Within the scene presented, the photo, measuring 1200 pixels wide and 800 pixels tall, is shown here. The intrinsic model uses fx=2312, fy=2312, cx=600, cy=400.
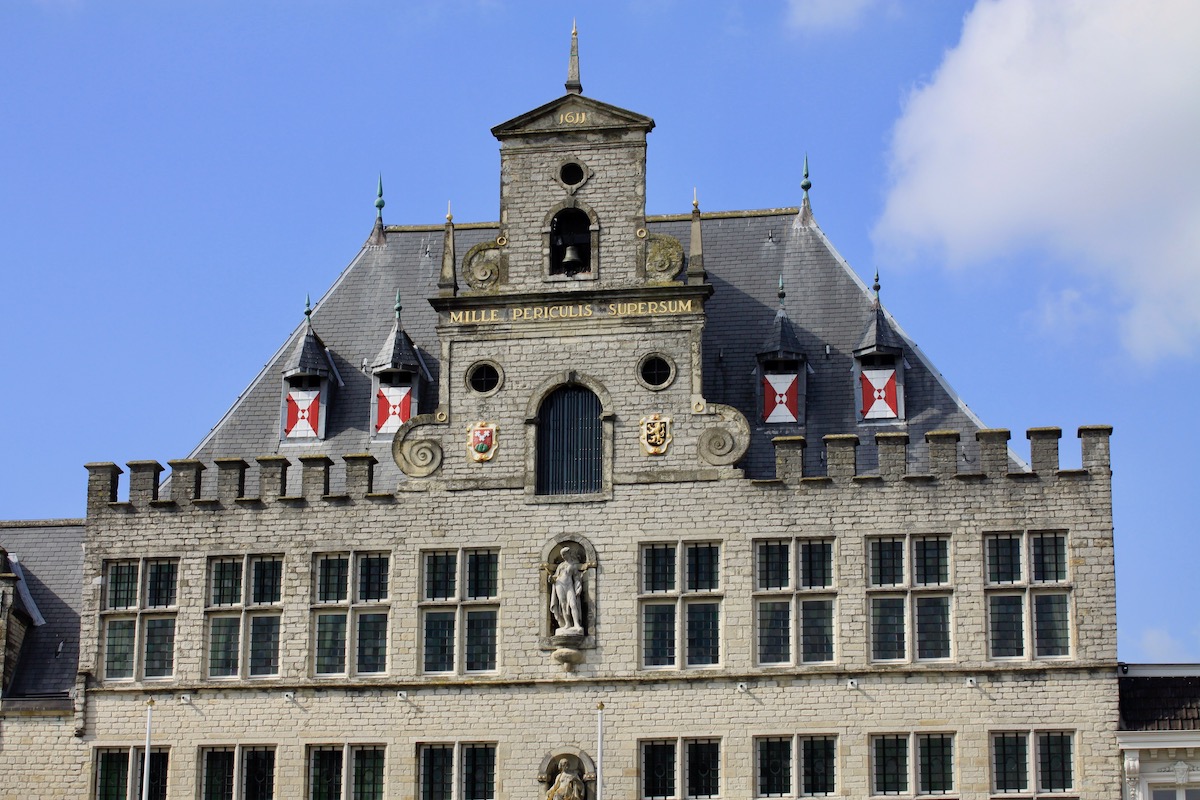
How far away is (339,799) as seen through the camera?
49.0 meters

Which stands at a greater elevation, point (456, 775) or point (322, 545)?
point (322, 545)

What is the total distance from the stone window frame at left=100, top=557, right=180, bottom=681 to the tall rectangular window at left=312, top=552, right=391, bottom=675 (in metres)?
3.33

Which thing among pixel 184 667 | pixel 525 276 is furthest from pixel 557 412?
pixel 184 667

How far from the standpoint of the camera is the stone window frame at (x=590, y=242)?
51.1 metres

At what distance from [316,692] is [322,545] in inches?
126

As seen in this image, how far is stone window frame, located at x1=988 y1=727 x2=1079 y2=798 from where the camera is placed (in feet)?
155

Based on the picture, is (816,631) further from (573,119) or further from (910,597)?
(573,119)

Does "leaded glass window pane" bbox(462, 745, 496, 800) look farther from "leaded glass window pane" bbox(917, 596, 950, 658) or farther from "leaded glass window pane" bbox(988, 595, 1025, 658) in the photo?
"leaded glass window pane" bbox(988, 595, 1025, 658)

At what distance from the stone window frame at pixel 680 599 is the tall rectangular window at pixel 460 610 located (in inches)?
124

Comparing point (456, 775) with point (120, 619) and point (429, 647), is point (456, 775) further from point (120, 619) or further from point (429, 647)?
point (120, 619)

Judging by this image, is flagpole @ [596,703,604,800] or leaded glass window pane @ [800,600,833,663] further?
leaded glass window pane @ [800,600,833,663]

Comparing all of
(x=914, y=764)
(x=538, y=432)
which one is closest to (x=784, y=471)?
(x=538, y=432)

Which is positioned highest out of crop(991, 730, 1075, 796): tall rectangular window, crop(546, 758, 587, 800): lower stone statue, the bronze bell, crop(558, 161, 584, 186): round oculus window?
crop(558, 161, 584, 186): round oculus window

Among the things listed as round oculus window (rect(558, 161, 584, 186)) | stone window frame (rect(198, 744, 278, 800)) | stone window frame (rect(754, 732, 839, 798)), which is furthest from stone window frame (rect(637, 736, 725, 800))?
round oculus window (rect(558, 161, 584, 186))
